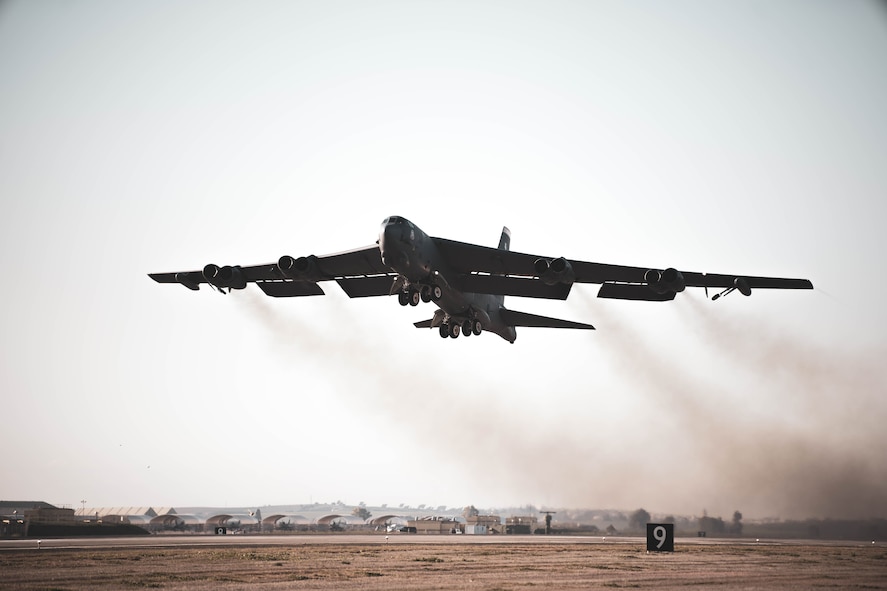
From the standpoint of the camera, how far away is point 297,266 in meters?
34.7

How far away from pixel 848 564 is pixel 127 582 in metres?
27.8

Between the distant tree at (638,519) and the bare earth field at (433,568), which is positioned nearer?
the bare earth field at (433,568)

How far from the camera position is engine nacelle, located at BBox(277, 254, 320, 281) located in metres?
34.2

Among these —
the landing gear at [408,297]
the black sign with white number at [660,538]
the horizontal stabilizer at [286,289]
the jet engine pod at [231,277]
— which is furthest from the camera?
the horizontal stabilizer at [286,289]

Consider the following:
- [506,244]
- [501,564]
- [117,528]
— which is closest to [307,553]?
[501,564]

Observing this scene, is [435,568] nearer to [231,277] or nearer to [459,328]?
[459,328]

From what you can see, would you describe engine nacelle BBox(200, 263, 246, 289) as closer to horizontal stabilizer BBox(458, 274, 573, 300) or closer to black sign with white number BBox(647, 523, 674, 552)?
horizontal stabilizer BBox(458, 274, 573, 300)

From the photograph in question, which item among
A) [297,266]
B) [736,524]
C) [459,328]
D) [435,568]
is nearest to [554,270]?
[459,328]

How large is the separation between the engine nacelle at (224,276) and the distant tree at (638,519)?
4057cm

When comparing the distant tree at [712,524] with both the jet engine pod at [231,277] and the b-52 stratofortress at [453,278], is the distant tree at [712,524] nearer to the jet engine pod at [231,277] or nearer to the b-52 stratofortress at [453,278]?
the b-52 stratofortress at [453,278]

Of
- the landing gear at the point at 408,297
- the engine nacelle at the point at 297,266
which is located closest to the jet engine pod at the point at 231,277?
the engine nacelle at the point at 297,266

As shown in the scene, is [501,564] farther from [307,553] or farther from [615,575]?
[307,553]

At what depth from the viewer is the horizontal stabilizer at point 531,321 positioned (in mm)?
39625

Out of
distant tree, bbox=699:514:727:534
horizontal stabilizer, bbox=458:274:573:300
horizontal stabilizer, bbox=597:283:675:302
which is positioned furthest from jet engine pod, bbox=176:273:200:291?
distant tree, bbox=699:514:727:534
